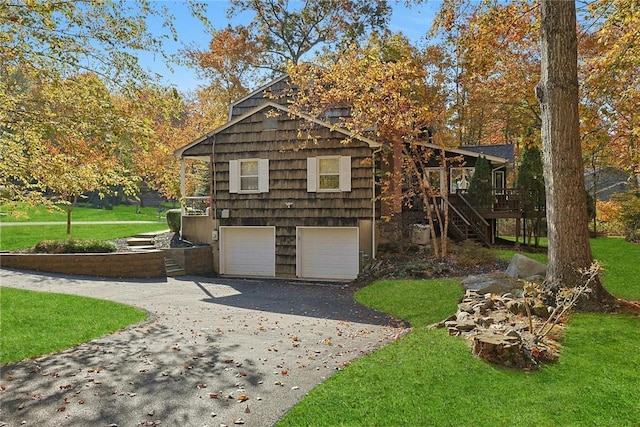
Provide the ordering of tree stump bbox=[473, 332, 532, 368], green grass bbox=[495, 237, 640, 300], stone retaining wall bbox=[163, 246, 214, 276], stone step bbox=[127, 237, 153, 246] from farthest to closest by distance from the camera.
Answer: stone step bbox=[127, 237, 153, 246] → stone retaining wall bbox=[163, 246, 214, 276] → green grass bbox=[495, 237, 640, 300] → tree stump bbox=[473, 332, 532, 368]

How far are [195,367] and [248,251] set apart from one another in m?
11.2

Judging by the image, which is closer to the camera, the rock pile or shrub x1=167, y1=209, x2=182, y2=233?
the rock pile

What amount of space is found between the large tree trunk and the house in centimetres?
746

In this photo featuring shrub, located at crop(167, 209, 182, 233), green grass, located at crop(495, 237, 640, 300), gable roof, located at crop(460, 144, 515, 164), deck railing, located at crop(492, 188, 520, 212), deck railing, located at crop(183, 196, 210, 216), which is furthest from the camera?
gable roof, located at crop(460, 144, 515, 164)

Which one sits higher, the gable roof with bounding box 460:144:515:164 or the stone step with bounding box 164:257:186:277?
the gable roof with bounding box 460:144:515:164

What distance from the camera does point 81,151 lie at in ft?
25.4

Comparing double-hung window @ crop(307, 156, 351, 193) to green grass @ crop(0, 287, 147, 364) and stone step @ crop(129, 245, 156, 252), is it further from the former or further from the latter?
green grass @ crop(0, 287, 147, 364)

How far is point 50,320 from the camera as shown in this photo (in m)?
7.74

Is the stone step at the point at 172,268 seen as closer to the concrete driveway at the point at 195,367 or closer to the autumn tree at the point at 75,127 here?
the concrete driveway at the point at 195,367

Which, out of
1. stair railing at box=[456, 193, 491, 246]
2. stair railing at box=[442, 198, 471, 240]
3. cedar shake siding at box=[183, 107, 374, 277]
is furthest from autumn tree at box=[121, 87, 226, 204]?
stair railing at box=[456, 193, 491, 246]

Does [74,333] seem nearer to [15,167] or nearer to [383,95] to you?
[15,167]

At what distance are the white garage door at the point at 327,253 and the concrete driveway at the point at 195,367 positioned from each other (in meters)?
5.08

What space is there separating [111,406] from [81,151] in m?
4.83

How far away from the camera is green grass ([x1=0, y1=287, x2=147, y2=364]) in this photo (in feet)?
20.8
